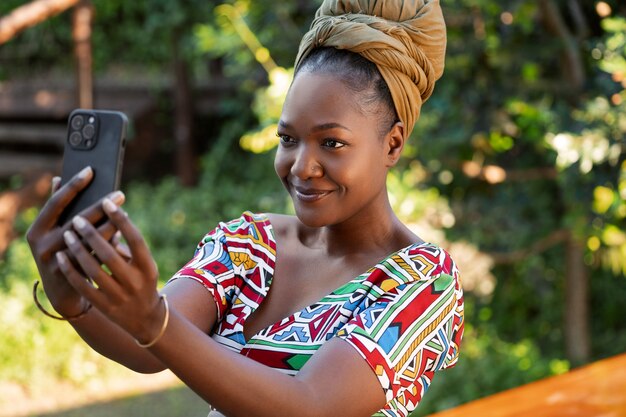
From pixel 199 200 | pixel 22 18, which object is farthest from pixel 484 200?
pixel 199 200

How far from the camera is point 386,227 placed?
5.52 feet

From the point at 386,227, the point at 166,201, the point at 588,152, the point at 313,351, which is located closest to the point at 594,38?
the point at 588,152

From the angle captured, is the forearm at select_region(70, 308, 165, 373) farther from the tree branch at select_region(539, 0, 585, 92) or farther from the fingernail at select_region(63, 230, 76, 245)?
the tree branch at select_region(539, 0, 585, 92)

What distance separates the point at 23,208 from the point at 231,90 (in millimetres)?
3386

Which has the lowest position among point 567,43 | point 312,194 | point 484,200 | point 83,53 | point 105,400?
point 105,400

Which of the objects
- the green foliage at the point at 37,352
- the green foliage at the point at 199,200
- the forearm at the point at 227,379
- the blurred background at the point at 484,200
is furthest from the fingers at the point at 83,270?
the green foliage at the point at 199,200

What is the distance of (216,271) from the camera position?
5.41 feet

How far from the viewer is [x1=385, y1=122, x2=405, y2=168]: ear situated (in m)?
1.59

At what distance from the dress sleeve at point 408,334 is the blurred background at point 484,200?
1997 millimetres

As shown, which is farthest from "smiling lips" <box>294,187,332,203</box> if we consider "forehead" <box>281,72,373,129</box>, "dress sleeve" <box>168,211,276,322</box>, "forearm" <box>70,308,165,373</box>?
"forearm" <box>70,308,165,373</box>

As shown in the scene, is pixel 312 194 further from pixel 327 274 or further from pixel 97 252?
pixel 97 252

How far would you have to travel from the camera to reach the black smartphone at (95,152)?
117 centimetres

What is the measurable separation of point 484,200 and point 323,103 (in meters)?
3.47

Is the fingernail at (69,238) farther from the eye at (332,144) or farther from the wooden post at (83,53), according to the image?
the wooden post at (83,53)
